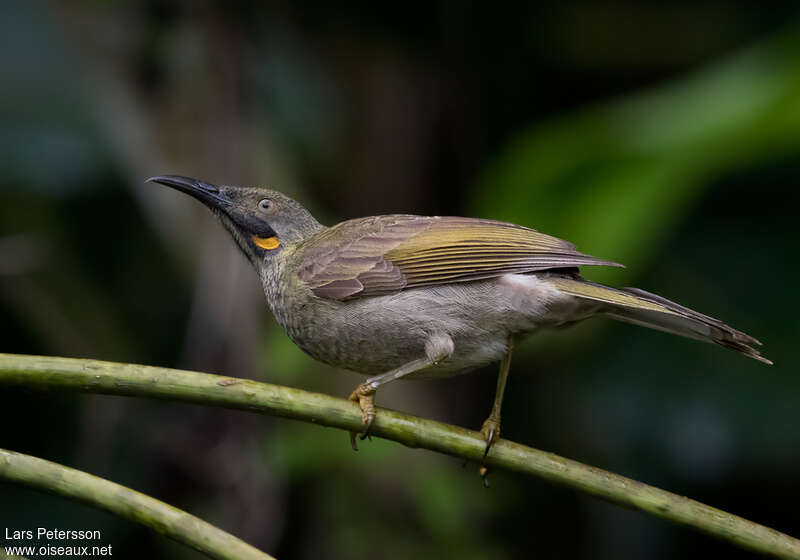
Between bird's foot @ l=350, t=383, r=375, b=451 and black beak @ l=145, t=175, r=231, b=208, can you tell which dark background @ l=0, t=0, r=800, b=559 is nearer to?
black beak @ l=145, t=175, r=231, b=208

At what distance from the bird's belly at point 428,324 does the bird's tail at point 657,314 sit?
0.55 feet

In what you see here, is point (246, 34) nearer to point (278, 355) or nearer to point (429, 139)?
point (429, 139)

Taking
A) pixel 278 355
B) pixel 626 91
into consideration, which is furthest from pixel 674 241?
pixel 278 355

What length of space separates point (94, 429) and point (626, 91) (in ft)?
14.2

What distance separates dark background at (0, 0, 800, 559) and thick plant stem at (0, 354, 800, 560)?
1997mm

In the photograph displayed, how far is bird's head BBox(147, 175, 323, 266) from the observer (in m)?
3.59

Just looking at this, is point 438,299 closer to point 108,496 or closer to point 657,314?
point 657,314

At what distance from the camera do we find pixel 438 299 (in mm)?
3156

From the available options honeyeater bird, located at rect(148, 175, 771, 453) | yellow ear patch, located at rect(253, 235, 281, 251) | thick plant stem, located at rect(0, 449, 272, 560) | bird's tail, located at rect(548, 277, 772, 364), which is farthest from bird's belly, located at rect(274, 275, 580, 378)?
thick plant stem, located at rect(0, 449, 272, 560)

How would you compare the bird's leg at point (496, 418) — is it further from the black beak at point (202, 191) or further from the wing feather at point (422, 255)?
the black beak at point (202, 191)

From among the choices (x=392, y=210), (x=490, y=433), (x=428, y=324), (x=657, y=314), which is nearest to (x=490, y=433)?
(x=490, y=433)

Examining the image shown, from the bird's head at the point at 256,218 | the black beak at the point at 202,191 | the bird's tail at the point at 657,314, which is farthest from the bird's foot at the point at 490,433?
the black beak at the point at 202,191

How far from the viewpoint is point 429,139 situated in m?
6.03

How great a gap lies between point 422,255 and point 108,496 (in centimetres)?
164
